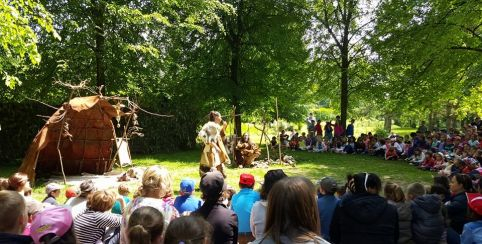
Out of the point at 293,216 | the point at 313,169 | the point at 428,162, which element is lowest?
the point at 313,169

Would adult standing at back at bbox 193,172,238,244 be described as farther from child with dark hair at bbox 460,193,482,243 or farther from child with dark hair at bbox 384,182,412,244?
child with dark hair at bbox 460,193,482,243

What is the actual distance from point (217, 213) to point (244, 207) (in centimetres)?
112

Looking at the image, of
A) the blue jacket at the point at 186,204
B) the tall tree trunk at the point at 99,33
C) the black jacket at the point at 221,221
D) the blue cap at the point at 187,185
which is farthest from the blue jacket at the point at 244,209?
the tall tree trunk at the point at 99,33

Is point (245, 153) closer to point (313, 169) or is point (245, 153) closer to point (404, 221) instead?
point (313, 169)

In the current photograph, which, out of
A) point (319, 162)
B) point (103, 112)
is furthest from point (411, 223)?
point (319, 162)

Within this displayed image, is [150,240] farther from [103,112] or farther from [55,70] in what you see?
[55,70]

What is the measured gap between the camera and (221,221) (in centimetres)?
391

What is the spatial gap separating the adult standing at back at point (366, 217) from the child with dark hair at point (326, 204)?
0.58 meters

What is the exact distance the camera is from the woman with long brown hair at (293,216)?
8.19ft

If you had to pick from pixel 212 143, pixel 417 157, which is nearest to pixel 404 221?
pixel 212 143

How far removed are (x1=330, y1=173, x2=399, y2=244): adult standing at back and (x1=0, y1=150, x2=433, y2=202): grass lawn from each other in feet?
19.7

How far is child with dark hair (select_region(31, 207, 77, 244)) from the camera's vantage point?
3113 millimetres

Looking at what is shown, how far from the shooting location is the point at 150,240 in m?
2.93

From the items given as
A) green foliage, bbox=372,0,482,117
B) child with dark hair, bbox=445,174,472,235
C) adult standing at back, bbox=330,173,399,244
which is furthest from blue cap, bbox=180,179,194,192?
green foliage, bbox=372,0,482,117
